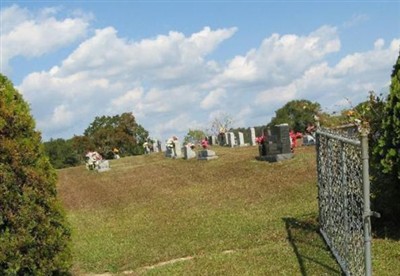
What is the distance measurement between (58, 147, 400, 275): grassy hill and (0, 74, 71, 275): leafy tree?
2.37 ft

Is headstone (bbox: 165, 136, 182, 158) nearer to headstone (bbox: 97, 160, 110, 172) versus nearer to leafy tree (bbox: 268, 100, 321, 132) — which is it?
headstone (bbox: 97, 160, 110, 172)

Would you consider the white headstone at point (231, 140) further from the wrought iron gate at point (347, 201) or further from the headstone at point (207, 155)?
the wrought iron gate at point (347, 201)

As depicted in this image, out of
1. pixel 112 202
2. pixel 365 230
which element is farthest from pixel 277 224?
pixel 112 202

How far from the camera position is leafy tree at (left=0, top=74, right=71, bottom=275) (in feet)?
21.1

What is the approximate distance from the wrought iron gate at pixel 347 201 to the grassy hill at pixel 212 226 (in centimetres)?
34

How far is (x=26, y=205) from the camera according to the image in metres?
6.49

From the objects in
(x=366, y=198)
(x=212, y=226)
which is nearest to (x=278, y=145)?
(x=212, y=226)

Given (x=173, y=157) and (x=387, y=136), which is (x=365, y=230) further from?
(x=173, y=157)

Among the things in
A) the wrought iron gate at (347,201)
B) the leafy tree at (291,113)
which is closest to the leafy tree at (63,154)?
the leafy tree at (291,113)

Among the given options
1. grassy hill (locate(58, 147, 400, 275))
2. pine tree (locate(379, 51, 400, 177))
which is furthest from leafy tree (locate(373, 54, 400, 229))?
grassy hill (locate(58, 147, 400, 275))

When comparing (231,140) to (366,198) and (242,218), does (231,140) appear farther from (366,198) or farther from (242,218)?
(366,198)

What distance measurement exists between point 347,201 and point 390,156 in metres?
1.52

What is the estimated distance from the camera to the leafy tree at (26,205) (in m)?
6.43

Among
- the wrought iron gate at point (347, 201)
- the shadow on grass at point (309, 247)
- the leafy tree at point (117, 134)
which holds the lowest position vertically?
the shadow on grass at point (309, 247)
